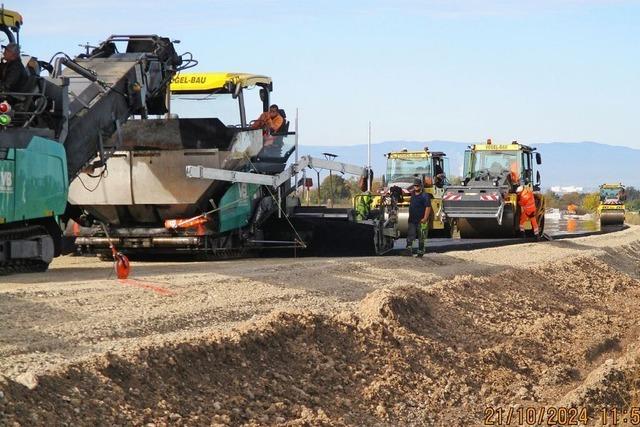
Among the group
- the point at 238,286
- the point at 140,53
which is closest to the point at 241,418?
the point at 238,286

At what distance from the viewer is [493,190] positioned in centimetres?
2567

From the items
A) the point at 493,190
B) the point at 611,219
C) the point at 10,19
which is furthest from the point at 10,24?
the point at 611,219

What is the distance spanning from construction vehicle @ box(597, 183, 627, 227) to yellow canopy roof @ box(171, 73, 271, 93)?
3087cm

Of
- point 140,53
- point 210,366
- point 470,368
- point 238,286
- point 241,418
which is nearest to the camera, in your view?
point 241,418

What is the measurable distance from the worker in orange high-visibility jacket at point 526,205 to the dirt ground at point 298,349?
10222mm

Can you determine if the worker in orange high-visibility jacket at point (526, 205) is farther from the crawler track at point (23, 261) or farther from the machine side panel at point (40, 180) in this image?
the crawler track at point (23, 261)

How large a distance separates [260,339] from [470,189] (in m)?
16.8

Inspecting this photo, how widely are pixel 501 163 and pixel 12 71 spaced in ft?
54.4

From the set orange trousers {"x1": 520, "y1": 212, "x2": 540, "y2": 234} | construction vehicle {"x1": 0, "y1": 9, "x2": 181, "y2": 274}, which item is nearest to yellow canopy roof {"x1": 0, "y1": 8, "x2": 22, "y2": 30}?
construction vehicle {"x1": 0, "y1": 9, "x2": 181, "y2": 274}

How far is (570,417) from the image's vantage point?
9453 mm

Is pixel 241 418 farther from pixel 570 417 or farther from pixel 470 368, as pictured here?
pixel 470 368

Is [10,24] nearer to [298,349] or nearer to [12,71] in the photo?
[12,71]
